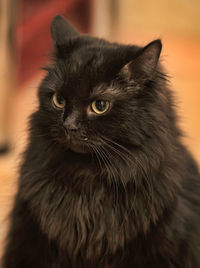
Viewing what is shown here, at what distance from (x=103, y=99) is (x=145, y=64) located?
0.19m

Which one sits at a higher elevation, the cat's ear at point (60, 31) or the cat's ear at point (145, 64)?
the cat's ear at point (60, 31)

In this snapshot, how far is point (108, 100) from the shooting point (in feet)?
4.30

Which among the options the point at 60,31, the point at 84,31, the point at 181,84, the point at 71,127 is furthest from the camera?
the point at 181,84

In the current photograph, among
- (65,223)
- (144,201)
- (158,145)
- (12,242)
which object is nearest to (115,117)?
(158,145)

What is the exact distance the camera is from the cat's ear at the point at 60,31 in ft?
4.81

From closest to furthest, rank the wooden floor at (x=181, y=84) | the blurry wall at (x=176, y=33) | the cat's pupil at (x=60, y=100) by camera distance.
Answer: the cat's pupil at (x=60, y=100), the wooden floor at (x=181, y=84), the blurry wall at (x=176, y=33)

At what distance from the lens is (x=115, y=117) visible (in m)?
1.30

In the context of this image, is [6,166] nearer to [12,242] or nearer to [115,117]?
[12,242]

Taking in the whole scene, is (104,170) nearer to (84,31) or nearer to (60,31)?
(60,31)

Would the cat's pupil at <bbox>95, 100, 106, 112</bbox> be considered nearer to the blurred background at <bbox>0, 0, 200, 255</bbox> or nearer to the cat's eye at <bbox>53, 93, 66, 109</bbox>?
the cat's eye at <bbox>53, 93, 66, 109</bbox>

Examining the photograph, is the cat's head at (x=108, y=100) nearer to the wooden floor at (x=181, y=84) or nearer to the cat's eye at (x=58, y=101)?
the cat's eye at (x=58, y=101)

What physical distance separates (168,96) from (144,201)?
42 centimetres

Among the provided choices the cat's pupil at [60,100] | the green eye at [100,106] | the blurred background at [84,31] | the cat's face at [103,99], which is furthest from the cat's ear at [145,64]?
the blurred background at [84,31]

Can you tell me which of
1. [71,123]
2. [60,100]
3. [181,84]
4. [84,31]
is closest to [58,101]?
[60,100]
